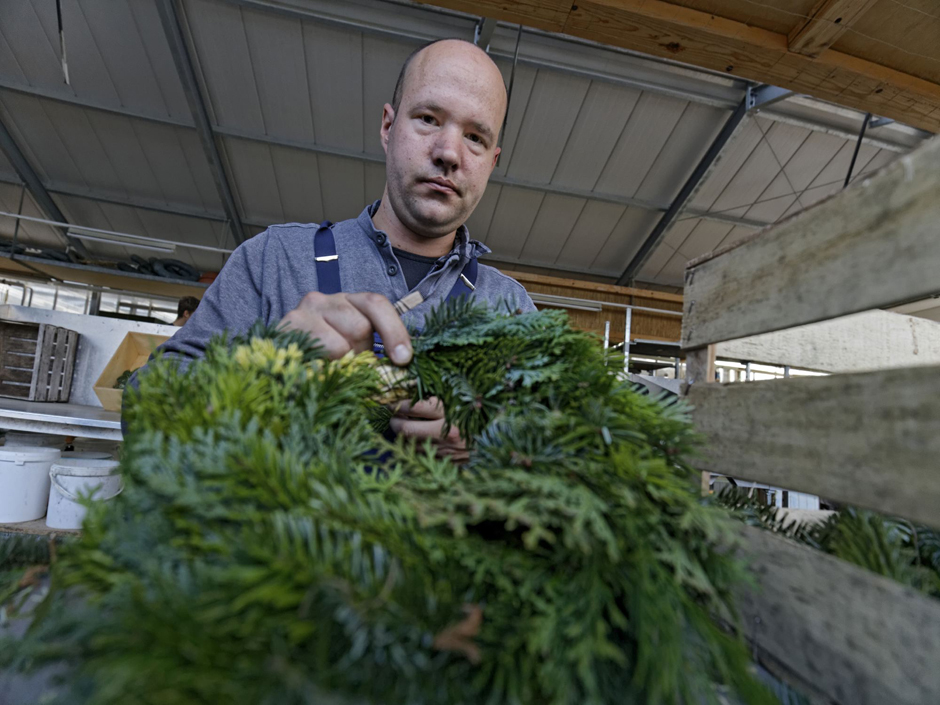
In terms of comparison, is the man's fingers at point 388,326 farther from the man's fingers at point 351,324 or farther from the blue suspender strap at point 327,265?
the blue suspender strap at point 327,265

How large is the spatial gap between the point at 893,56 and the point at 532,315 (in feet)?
5.42

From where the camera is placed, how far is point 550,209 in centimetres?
618

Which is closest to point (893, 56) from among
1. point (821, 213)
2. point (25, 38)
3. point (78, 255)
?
point (821, 213)

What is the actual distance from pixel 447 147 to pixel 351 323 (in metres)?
0.60

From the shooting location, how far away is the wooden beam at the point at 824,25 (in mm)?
1308

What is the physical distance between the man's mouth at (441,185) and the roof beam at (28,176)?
19.8 feet

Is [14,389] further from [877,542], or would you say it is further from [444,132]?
[877,542]

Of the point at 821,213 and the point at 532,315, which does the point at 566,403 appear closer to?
the point at 532,315

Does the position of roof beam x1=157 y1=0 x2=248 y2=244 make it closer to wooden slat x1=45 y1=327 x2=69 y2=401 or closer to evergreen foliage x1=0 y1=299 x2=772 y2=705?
wooden slat x1=45 y1=327 x2=69 y2=401

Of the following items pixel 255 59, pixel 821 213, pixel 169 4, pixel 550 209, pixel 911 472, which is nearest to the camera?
pixel 911 472

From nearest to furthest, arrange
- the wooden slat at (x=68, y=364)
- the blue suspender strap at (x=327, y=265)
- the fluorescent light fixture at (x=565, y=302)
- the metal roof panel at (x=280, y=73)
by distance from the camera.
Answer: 1. the blue suspender strap at (x=327, y=265)
2. the wooden slat at (x=68, y=364)
3. the fluorescent light fixture at (x=565, y=302)
4. the metal roof panel at (x=280, y=73)

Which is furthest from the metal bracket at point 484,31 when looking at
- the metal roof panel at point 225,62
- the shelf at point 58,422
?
the shelf at point 58,422

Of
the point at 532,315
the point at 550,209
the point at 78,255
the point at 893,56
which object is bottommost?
the point at 532,315

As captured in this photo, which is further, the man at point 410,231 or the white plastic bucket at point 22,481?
the white plastic bucket at point 22,481
